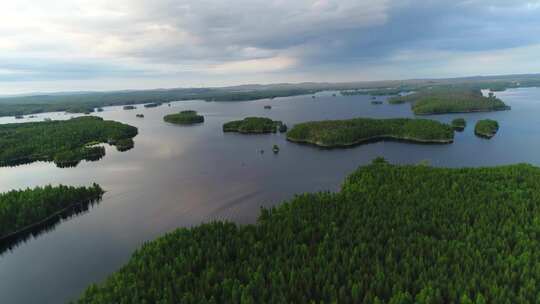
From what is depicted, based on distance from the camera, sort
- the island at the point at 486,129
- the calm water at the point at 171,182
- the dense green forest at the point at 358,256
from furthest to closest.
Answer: the island at the point at 486,129
the calm water at the point at 171,182
the dense green forest at the point at 358,256

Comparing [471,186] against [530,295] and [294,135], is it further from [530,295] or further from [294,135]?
[294,135]

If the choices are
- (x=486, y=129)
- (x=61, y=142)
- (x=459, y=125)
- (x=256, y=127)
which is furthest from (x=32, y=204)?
(x=459, y=125)

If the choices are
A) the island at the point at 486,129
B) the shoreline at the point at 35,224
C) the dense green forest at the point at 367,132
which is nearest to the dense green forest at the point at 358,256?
the shoreline at the point at 35,224

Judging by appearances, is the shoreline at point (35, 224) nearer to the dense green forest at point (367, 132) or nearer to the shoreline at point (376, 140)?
the shoreline at point (376, 140)

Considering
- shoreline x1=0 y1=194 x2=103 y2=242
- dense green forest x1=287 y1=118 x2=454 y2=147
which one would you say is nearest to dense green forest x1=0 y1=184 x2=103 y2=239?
shoreline x1=0 y1=194 x2=103 y2=242

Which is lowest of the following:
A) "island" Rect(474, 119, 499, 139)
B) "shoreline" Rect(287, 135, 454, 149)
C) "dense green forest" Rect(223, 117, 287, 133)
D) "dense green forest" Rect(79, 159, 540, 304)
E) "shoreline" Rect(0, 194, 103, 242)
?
"shoreline" Rect(0, 194, 103, 242)

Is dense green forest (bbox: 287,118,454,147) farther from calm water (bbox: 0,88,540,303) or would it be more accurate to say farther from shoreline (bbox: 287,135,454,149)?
calm water (bbox: 0,88,540,303)
